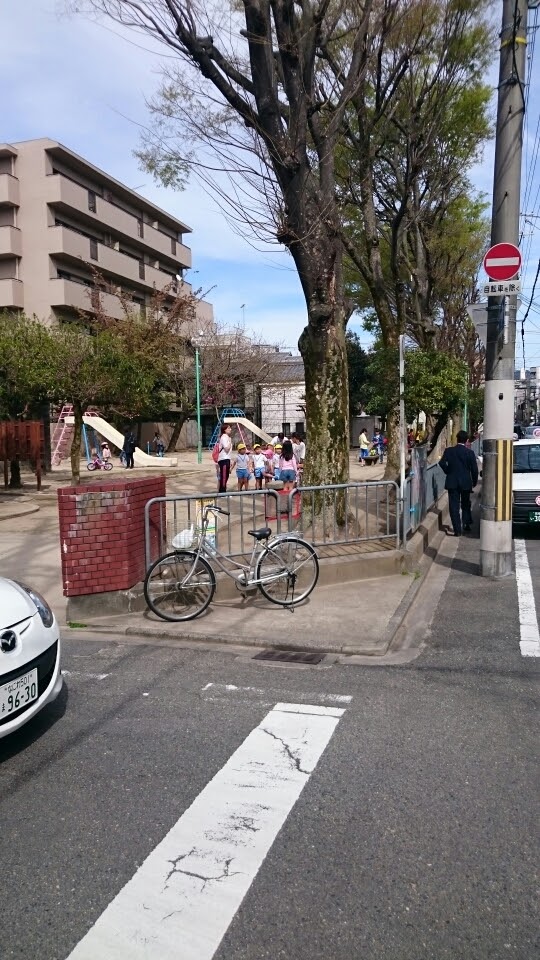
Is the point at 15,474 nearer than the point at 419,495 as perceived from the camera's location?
No

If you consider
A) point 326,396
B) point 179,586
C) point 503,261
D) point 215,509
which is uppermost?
point 503,261

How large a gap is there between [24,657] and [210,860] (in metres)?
1.54

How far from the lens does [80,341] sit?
59.1 ft

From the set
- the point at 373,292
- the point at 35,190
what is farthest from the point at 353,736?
the point at 35,190

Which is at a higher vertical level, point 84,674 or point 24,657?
point 24,657

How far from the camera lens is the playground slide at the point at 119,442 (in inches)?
1188

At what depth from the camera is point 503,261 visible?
8.08 meters

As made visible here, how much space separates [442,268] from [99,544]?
59.9ft

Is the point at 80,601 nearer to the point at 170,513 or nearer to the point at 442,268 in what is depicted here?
the point at 170,513

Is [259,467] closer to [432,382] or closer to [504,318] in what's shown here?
[432,382]

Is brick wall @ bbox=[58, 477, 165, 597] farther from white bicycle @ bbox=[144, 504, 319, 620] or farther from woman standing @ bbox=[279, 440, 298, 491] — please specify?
woman standing @ bbox=[279, 440, 298, 491]

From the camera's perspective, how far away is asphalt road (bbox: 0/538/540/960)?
8.66 ft

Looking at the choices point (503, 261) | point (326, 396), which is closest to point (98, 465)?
point (326, 396)

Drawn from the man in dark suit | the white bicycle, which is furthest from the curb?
the man in dark suit
